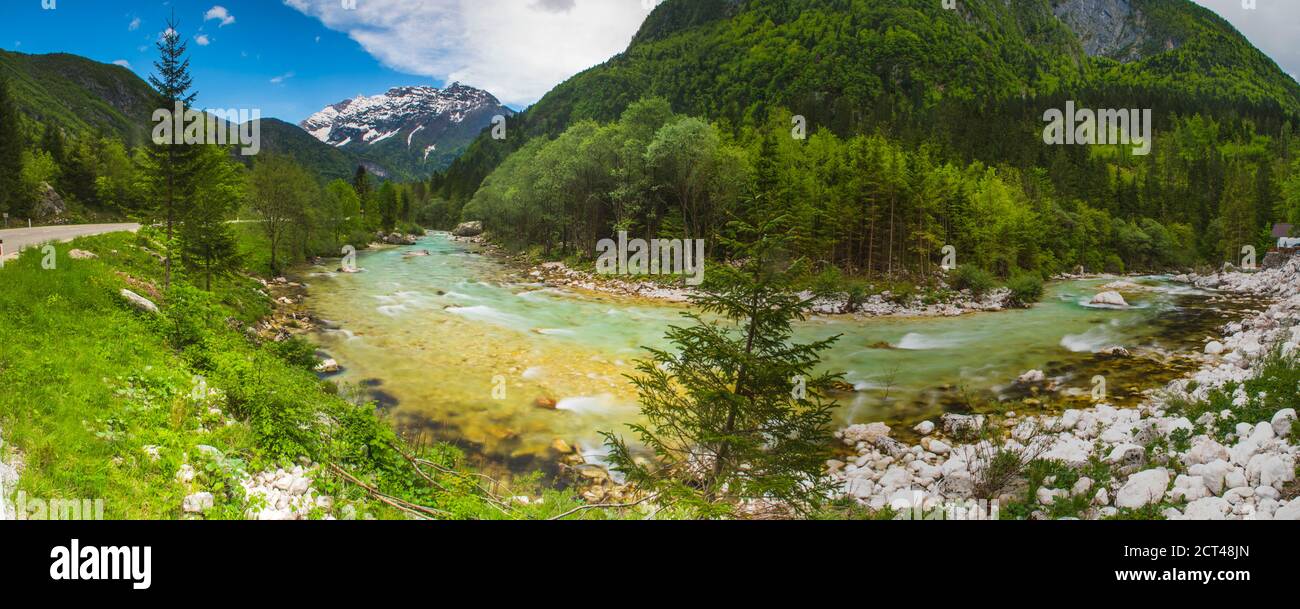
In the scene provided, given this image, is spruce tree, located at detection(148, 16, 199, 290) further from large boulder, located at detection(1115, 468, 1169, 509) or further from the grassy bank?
Result: large boulder, located at detection(1115, 468, 1169, 509)

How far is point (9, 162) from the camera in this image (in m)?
44.0

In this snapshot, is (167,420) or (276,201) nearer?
(167,420)

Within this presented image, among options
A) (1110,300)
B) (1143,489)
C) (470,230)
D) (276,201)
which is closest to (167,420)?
(1143,489)

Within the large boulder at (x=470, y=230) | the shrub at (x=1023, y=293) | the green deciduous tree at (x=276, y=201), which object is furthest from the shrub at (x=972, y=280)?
the large boulder at (x=470, y=230)

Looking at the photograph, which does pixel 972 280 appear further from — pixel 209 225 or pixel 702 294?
pixel 209 225

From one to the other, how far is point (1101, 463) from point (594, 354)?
14.9 m

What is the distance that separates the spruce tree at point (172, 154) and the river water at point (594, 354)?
6170 millimetres

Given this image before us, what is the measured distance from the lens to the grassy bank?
19.0ft

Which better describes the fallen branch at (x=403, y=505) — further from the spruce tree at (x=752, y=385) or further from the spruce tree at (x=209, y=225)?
the spruce tree at (x=209, y=225)

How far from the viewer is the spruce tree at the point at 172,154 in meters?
15.6

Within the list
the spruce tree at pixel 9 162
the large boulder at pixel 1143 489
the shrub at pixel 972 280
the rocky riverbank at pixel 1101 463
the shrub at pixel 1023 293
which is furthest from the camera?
the spruce tree at pixel 9 162
